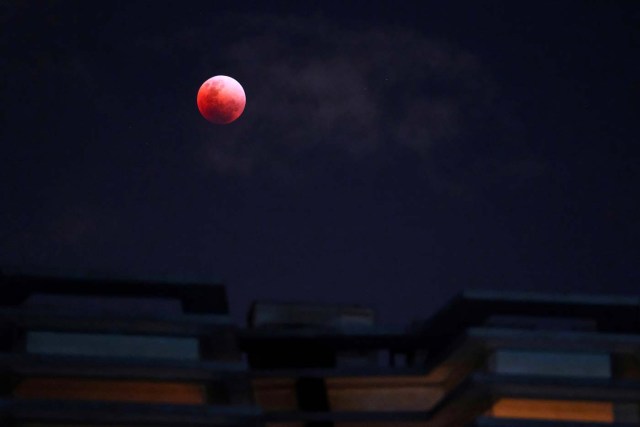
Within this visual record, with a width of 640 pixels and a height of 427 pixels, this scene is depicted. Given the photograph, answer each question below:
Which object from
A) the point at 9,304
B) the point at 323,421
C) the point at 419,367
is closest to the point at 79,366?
the point at 9,304

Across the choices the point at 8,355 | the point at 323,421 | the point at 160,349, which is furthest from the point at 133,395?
the point at 323,421

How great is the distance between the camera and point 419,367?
182 feet

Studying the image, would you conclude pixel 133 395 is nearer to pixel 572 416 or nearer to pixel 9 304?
pixel 9 304

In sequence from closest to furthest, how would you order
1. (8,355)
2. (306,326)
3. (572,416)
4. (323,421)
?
(8,355), (572,416), (323,421), (306,326)

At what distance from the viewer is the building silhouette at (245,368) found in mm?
47438

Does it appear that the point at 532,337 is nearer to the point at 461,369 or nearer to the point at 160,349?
the point at 461,369

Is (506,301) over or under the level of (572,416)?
over

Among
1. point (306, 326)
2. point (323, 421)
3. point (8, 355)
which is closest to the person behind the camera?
point (8, 355)

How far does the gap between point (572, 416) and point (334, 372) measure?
36.3 ft

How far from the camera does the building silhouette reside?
156 feet

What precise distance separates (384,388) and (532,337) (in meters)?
9.79

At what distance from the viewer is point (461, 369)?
174ft

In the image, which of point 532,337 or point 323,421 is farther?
point 323,421

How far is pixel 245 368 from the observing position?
160 ft
